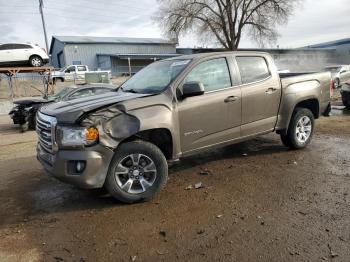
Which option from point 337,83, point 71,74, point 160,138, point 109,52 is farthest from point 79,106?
point 109,52

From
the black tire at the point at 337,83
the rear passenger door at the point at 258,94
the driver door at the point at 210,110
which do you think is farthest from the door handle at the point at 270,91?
the black tire at the point at 337,83

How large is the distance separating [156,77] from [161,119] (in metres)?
1.06

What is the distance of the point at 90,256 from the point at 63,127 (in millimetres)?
1627

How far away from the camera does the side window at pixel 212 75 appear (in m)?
5.43

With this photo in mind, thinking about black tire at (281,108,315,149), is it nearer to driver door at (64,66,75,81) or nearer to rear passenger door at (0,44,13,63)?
rear passenger door at (0,44,13,63)

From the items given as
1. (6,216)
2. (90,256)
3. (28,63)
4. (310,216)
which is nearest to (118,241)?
(90,256)

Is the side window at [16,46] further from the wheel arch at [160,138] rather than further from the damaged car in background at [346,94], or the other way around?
the wheel arch at [160,138]

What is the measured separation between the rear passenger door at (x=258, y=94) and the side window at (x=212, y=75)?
316 millimetres

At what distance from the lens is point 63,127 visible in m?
4.46

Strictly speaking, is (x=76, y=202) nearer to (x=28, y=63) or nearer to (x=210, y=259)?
(x=210, y=259)

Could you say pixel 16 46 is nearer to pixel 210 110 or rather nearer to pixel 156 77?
pixel 156 77

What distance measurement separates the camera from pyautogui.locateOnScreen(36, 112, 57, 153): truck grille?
454 cm

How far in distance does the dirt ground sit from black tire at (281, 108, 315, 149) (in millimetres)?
365

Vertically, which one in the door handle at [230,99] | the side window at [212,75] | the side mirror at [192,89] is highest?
the side window at [212,75]
